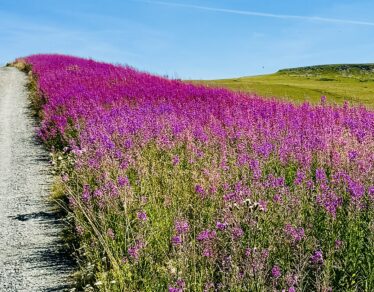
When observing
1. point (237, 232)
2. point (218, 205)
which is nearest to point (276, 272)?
point (237, 232)

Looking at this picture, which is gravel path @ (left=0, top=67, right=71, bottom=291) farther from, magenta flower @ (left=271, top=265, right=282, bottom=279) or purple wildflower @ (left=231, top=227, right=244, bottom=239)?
magenta flower @ (left=271, top=265, right=282, bottom=279)

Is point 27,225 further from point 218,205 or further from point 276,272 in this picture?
point 276,272

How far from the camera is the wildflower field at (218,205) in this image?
3941 mm

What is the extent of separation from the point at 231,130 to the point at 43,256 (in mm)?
5593

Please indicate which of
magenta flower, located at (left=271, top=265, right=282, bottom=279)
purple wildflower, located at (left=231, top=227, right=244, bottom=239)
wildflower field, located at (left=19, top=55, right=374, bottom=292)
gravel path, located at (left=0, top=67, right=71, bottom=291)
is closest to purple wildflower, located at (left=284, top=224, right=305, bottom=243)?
wildflower field, located at (left=19, top=55, right=374, bottom=292)

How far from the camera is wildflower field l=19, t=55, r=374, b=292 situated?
3941mm

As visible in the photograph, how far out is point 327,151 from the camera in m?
7.21

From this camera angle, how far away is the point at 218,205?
210 inches

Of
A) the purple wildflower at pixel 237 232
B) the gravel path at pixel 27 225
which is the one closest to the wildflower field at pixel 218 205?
the purple wildflower at pixel 237 232

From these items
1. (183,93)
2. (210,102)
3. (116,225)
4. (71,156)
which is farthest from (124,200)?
(183,93)

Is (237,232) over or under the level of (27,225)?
over

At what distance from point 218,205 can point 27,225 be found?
9.98ft

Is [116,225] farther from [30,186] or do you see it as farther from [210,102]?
[210,102]

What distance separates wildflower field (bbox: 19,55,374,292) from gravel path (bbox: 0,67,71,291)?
365 millimetres
